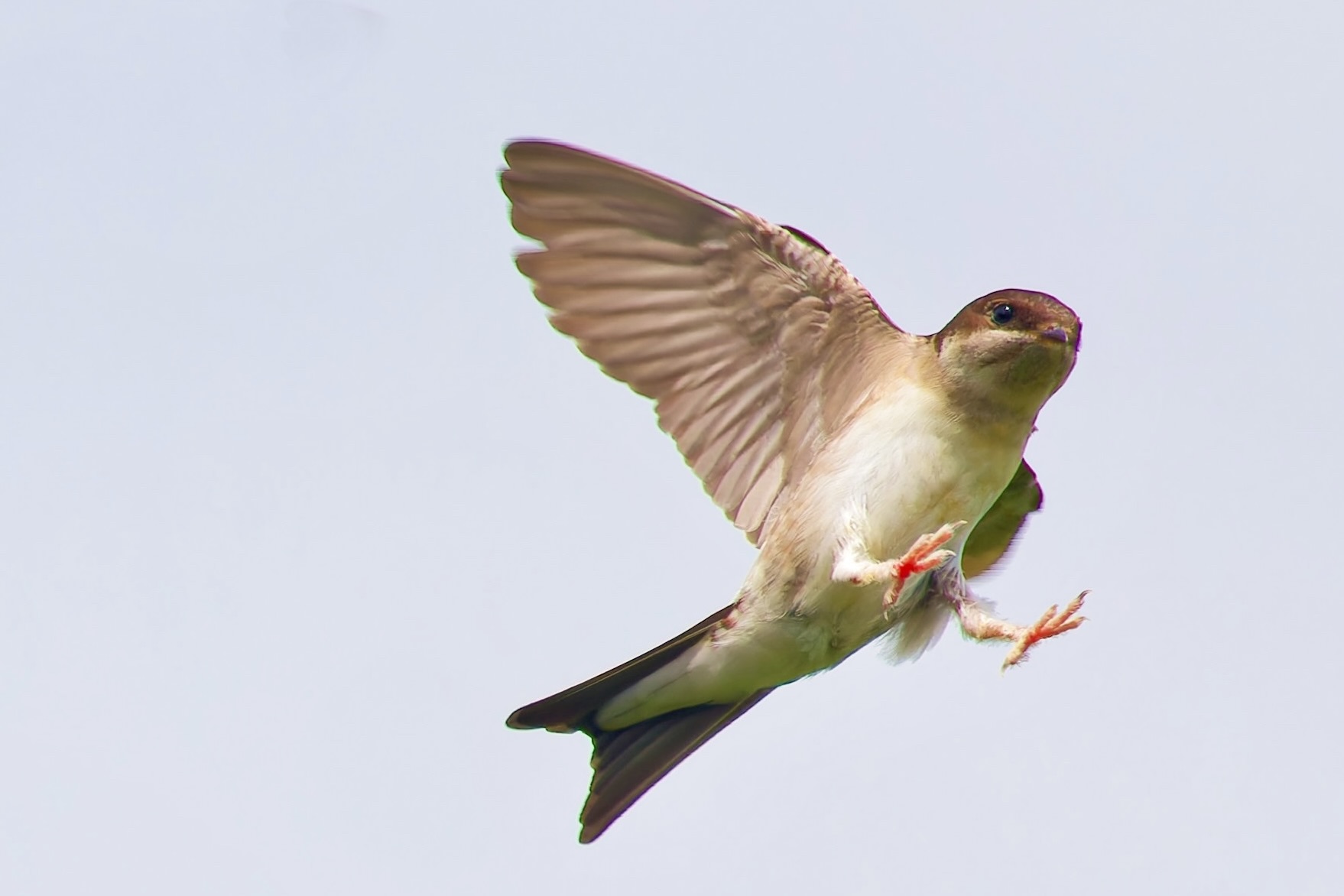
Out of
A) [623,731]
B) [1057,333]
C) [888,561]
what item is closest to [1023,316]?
[1057,333]

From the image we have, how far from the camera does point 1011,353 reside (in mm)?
7836

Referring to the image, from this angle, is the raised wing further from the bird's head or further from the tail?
the tail

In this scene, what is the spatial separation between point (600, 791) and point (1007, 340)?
8.27 ft

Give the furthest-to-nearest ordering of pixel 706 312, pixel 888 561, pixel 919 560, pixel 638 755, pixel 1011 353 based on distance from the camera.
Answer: pixel 706 312
pixel 638 755
pixel 1011 353
pixel 888 561
pixel 919 560

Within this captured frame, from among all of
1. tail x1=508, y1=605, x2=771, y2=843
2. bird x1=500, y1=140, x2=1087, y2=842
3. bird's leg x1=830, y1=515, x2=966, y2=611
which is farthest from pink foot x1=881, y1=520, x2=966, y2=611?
tail x1=508, y1=605, x2=771, y2=843

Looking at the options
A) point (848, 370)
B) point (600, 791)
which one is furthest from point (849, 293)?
point (600, 791)

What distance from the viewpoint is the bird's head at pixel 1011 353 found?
7.84 metres

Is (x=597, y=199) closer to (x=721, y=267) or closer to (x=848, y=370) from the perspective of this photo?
(x=721, y=267)

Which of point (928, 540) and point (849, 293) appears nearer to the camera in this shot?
point (928, 540)

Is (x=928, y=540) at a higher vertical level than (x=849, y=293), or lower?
lower

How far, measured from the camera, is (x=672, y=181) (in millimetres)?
8141

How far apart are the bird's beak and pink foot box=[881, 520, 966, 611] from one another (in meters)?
0.93

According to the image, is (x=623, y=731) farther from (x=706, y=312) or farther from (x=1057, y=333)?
(x=1057, y=333)

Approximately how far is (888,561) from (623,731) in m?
1.47
